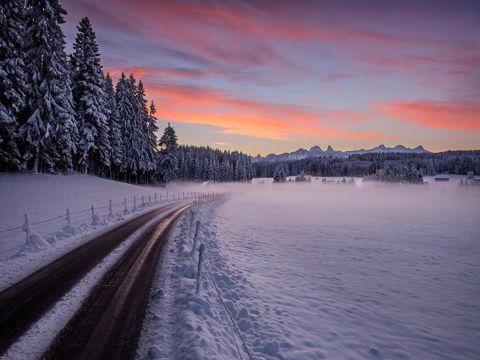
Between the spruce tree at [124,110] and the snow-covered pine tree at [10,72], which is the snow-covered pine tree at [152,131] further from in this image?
the snow-covered pine tree at [10,72]

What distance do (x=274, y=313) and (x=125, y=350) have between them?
4.22 m

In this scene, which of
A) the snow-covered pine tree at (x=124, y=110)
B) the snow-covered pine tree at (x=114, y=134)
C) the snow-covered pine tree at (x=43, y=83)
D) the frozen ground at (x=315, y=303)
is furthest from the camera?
the snow-covered pine tree at (x=124, y=110)

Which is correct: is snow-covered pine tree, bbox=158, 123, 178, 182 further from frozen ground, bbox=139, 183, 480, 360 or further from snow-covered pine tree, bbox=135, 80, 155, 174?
frozen ground, bbox=139, 183, 480, 360

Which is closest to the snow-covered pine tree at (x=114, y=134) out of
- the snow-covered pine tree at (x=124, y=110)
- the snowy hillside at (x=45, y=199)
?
the snow-covered pine tree at (x=124, y=110)

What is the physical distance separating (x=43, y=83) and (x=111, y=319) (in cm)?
2895

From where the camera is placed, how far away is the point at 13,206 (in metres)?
19.6

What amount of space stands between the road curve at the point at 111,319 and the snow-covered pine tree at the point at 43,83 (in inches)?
904

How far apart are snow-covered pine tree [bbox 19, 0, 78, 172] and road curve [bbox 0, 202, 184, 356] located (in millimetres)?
19769

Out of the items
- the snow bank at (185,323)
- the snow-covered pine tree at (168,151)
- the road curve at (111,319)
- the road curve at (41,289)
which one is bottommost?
the snow bank at (185,323)

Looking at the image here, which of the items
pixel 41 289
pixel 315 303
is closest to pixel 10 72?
pixel 41 289

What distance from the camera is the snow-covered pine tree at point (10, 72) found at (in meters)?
22.4

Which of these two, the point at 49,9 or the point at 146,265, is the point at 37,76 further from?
the point at 146,265

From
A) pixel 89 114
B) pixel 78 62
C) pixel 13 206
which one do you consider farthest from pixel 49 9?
pixel 13 206

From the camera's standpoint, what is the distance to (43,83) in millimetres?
27000
